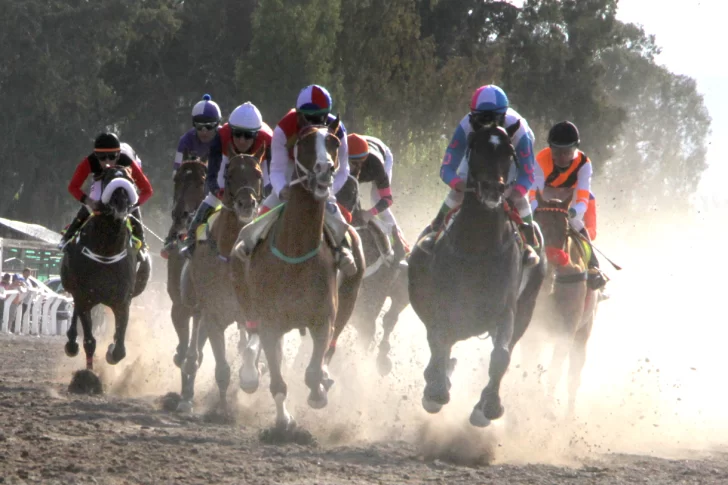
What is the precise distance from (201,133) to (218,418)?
12.3ft

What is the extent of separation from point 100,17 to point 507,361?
39.0 metres

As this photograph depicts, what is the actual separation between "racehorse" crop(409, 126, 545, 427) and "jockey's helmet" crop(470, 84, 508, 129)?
0.56 m

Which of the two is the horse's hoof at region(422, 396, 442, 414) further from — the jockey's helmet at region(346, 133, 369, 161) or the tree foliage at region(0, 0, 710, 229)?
the tree foliage at region(0, 0, 710, 229)

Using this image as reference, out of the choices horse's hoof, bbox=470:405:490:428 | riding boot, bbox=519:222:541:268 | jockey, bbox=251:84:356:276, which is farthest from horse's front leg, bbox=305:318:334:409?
riding boot, bbox=519:222:541:268

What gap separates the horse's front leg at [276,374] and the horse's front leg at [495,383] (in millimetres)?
1422

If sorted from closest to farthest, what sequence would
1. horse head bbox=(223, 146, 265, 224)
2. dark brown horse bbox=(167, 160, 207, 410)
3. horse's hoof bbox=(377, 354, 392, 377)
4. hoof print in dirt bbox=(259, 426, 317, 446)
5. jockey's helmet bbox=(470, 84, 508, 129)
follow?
hoof print in dirt bbox=(259, 426, 317, 446)
jockey's helmet bbox=(470, 84, 508, 129)
horse head bbox=(223, 146, 265, 224)
dark brown horse bbox=(167, 160, 207, 410)
horse's hoof bbox=(377, 354, 392, 377)

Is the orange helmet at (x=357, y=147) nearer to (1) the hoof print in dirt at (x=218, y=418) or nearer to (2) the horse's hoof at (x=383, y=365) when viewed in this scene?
(2) the horse's hoof at (x=383, y=365)

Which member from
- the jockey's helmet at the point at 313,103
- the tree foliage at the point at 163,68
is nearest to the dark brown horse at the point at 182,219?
the jockey's helmet at the point at 313,103

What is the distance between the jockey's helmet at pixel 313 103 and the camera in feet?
33.0

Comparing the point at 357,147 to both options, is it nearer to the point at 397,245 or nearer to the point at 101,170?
the point at 397,245

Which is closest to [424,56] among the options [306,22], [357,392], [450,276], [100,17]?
[306,22]

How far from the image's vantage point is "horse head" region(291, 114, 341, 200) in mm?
9094

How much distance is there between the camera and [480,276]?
942cm

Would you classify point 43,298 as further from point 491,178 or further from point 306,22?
point 491,178
